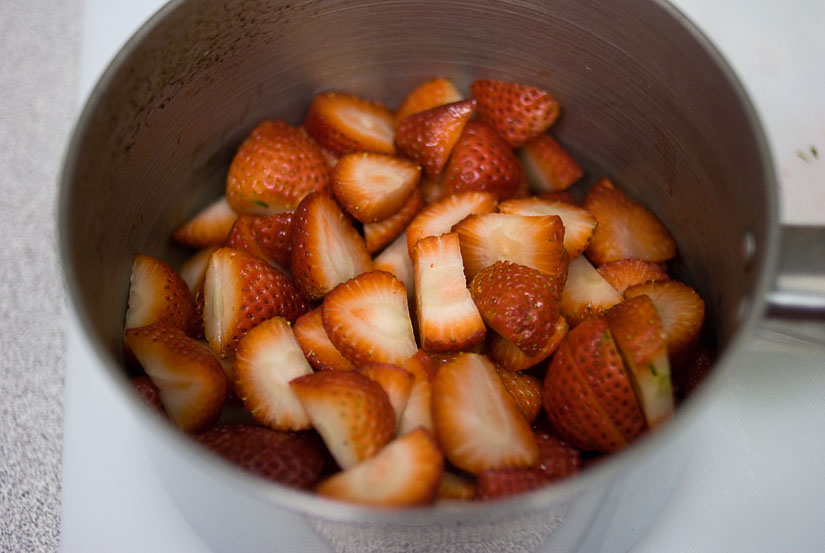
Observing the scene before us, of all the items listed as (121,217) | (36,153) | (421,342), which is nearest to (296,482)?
(421,342)

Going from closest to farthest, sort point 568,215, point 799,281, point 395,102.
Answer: point 799,281
point 568,215
point 395,102

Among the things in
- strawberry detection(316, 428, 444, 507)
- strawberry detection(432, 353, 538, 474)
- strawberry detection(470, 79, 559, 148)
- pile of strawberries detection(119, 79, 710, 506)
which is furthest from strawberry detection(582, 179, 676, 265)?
strawberry detection(316, 428, 444, 507)

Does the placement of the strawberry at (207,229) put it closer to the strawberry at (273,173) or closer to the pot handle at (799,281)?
the strawberry at (273,173)

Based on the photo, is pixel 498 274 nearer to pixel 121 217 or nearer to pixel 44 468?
pixel 121 217

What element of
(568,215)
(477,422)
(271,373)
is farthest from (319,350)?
(568,215)

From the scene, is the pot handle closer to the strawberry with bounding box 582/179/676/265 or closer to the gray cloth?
the strawberry with bounding box 582/179/676/265

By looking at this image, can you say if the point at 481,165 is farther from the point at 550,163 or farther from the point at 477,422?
the point at 477,422

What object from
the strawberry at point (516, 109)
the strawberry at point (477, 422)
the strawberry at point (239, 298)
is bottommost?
the strawberry at point (477, 422)

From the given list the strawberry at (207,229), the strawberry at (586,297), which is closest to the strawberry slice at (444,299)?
the strawberry at (586,297)
